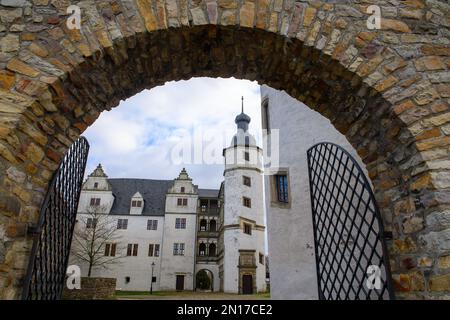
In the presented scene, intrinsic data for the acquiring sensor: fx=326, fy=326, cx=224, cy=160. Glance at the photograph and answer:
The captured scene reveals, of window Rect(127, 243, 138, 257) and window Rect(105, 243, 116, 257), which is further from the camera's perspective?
window Rect(127, 243, 138, 257)

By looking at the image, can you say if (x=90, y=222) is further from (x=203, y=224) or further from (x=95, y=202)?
(x=203, y=224)

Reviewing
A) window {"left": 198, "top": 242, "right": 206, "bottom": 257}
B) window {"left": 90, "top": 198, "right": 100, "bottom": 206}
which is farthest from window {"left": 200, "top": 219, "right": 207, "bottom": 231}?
window {"left": 90, "top": 198, "right": 100, "bottom": 206}

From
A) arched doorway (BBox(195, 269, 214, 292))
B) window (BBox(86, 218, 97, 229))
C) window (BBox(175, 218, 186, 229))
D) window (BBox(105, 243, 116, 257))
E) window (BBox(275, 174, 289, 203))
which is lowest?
arched doorway (BBox(195, 269, 214, 292))

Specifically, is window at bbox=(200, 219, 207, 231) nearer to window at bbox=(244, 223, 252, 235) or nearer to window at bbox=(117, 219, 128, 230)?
window at bbox=(244, 223, 252, 235)

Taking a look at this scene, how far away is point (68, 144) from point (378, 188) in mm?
3152

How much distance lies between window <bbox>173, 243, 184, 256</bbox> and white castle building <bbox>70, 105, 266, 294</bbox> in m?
0.09

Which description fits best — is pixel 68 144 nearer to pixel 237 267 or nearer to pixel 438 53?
pixel 438 53

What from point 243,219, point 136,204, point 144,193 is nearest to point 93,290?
point 243,219

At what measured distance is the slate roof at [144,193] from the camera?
32.4 meters

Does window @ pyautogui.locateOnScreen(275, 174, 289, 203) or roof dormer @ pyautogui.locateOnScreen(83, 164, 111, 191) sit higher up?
roof dormer @ pyautogui.locateOnScreen(83, 164, 111, 191)

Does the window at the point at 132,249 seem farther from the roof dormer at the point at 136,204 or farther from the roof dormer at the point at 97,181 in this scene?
the roof dormer at the point at 97,181

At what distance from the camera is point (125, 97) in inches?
142

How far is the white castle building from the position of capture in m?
27.4

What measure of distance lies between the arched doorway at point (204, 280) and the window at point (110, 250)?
26.3 ft
